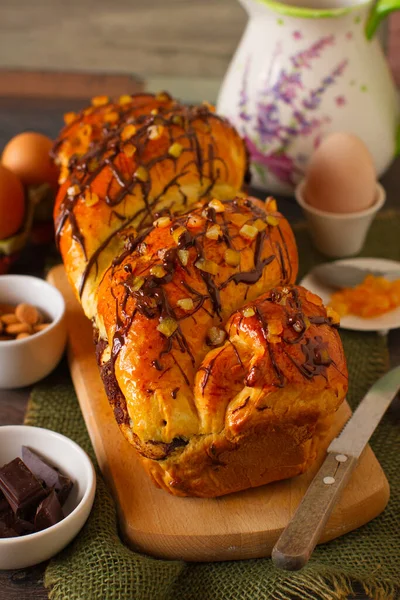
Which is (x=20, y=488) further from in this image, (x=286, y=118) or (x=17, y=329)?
(x=286, y=118)

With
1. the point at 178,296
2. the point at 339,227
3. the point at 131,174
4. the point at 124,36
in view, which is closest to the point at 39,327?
the point at 131,174

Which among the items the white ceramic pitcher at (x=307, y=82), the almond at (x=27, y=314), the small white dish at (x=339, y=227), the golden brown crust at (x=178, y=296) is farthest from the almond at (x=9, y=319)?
the white ceramic pitcher at (x=307, y=82)

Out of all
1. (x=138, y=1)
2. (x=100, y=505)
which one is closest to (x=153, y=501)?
(x=100, y=505)

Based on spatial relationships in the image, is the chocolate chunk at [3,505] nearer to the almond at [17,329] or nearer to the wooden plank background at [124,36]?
the almond at [17,329]

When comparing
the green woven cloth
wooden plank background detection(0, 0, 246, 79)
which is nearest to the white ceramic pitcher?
the green woven cloth

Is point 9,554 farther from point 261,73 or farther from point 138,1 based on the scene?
point 138,1
